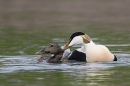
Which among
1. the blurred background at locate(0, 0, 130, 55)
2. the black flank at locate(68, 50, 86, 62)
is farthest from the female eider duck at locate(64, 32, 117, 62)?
the blurred background at locate(0, 0, 130, 55)

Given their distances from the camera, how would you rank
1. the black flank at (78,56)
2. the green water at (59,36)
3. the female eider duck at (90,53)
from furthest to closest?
the black flank at (78,56), the female eider duck at (90,53), the green water at (59,36)

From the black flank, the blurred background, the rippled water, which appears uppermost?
the blurred background

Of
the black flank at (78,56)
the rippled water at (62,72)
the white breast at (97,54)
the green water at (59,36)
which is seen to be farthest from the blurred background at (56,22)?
the white breast at (97,54)

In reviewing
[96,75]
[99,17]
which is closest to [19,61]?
[96,75]

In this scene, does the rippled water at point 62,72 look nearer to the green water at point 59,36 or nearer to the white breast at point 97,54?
the green water at point 59,36

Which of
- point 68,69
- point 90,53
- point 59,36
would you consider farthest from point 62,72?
point 59,36

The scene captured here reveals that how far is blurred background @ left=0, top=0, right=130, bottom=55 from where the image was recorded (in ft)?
73.1

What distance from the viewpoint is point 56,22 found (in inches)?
1270

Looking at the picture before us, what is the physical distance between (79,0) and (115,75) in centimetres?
2863

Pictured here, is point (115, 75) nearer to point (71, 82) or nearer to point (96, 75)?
point (96, 75)

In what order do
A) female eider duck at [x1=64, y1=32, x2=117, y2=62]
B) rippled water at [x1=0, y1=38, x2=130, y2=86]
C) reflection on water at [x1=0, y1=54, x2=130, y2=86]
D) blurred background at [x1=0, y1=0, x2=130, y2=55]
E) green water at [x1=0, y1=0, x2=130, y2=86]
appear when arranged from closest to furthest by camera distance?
rippled water at [x1=0, y1=38, x2=130, y2=86] < reflection on water at [x1=0, y1=54, x2=130, y2=86] < green water at [x1=0, y1=0, x2=130, y2=86] < female eider duck at [x1=64, y1=32, x2=117, y2=62] < blurred background at [x1=0, y1=0, x2=130, y2=55]

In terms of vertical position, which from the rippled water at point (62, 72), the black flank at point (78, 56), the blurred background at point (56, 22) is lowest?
the rippled water at point (62, 72)

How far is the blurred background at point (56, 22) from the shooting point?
73.1 feet

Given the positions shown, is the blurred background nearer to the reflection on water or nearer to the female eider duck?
the reflection on water
